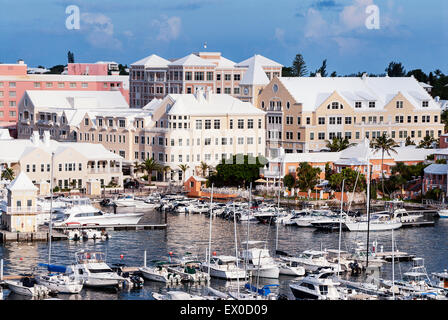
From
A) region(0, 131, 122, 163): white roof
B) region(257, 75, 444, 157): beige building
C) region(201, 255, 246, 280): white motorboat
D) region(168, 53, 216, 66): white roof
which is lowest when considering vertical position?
region(201, 255, 246, 280): white motorboat

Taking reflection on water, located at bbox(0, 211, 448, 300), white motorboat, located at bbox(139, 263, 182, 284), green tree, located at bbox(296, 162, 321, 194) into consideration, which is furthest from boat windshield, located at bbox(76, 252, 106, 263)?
green tree, located at bbox(296, 162, 321, 194)

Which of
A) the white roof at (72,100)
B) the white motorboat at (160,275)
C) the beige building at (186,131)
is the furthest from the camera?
the white roof at (72,100)

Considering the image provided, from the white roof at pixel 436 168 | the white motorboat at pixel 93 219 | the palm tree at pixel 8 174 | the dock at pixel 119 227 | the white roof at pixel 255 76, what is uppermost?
the white roof at pixel 255 76

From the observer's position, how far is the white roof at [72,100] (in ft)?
221

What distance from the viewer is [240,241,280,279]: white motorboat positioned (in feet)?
91.0

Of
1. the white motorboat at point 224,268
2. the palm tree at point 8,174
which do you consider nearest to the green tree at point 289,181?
the palm tree at point 8,174

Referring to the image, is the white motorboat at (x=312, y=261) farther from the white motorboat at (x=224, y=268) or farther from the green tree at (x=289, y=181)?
the green tree at (x=289, y=181)

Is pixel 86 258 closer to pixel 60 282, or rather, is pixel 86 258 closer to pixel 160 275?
pixel 160 275

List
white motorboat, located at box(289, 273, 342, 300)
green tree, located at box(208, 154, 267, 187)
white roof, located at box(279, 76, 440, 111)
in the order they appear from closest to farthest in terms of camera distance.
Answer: white motorboat, located at box(289, 273, 342, 300) → green tree, located at box(208, 154, 267, 187) → white roof, located at box(279, 76, 440, 111)

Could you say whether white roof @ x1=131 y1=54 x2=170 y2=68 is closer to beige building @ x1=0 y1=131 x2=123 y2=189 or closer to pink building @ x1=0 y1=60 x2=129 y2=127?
pink building @ x1=0 y1=60 x2=129 y2=127

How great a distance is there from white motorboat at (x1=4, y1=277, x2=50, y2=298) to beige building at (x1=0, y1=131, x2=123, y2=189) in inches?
982

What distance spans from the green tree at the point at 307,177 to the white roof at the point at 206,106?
892cm
